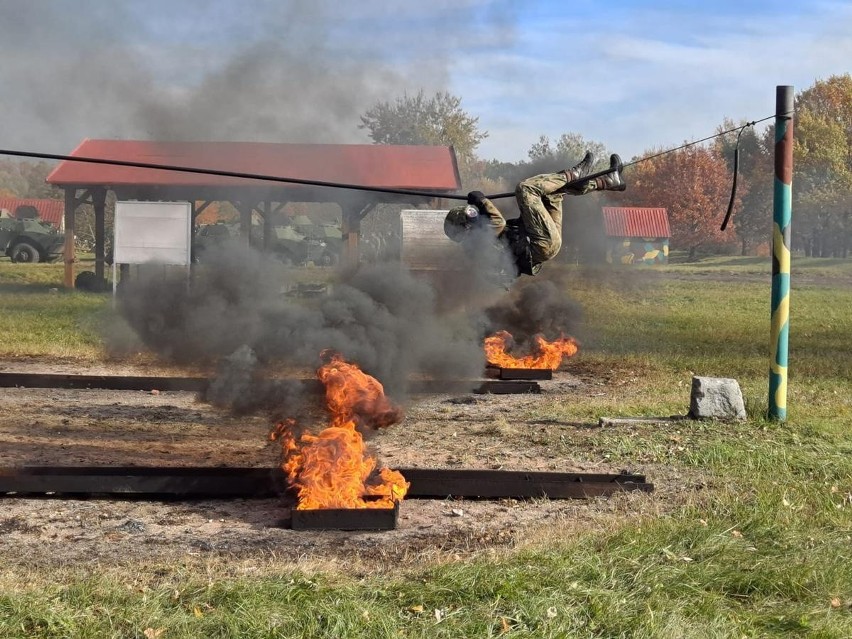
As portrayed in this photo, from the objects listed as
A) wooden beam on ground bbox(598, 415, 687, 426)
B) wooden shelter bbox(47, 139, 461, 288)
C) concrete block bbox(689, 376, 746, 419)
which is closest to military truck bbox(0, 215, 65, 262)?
wooden shelter bbox(47, 139, 461, 288)

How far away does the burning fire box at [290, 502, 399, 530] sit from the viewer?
6738 mm

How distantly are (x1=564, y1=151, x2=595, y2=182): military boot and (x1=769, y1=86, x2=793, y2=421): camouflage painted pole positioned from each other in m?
2.41

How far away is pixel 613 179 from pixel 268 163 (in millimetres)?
4108

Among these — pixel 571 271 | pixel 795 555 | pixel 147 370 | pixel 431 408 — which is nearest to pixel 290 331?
pixel 431 408

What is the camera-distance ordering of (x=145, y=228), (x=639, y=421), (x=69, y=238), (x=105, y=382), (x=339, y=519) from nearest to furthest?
(x=339, y=519) → (x=639, y=421) → (x=105, y=382) → (x=145, y=228) → (x=69, y=238)

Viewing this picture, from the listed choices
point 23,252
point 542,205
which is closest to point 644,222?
point 23,252

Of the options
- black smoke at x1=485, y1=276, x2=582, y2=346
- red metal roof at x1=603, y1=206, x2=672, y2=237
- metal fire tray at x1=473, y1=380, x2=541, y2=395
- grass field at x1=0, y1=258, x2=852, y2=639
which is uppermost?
red metal roof at x1=603, y1=206, x2=672, y2=237

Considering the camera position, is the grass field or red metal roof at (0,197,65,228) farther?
red metal roof at (0,197,65,228)

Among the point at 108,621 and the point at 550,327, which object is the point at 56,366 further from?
the point at 108,621

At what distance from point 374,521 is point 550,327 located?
9.89 m

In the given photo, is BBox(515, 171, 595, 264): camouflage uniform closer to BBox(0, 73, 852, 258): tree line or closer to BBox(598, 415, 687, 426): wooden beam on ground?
BBox(598, 415, 687, 426): wooden beam on ground

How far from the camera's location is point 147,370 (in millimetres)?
13922

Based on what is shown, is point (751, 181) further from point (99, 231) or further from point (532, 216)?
point (532, 216)

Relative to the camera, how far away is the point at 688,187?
177ft
